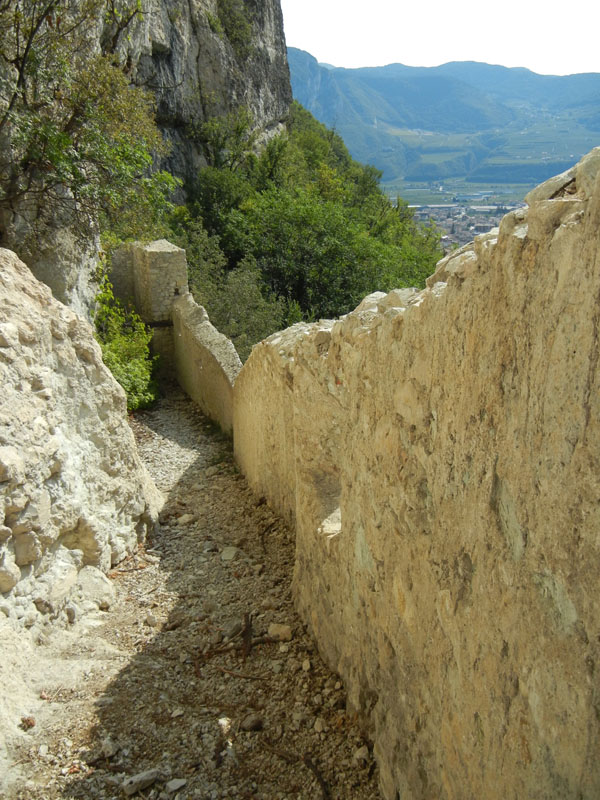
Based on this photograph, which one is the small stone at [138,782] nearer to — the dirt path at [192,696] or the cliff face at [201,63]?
the dirt path at [192,696]

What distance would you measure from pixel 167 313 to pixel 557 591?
413 inches

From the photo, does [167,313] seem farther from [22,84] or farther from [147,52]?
[147,52]

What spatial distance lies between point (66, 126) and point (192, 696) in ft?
24.8

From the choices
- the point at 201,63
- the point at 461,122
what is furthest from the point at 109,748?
the point at 461,122

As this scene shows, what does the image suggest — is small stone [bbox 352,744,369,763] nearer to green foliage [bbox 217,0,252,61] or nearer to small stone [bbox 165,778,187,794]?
small stone [bbox 165,778,187,794]

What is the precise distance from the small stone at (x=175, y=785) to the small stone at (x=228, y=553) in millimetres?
2557

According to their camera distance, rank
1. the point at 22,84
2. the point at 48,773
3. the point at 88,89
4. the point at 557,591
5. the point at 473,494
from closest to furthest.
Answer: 1. the point at 557,591
2. the point at 473,494
3. the point at 48,773
4. the point at 22,84
5. the point at 88,89

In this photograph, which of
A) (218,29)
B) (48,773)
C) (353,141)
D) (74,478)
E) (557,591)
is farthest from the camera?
(353,141)

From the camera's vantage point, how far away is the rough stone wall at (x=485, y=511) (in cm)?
196

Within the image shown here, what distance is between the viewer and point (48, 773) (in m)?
3.47

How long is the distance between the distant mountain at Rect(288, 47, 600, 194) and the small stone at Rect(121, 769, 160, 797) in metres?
60.6

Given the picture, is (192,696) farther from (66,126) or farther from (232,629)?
(66,126)

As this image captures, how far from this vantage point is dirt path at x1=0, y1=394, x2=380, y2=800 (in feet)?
11.9

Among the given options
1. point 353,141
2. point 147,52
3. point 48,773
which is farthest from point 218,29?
point 353,141
